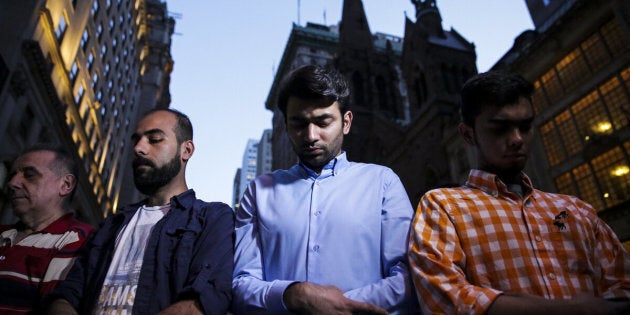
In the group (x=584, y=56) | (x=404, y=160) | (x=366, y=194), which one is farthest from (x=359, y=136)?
(x=366, y=194)

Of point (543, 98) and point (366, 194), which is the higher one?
point (543, 98)

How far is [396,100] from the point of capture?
125 feet

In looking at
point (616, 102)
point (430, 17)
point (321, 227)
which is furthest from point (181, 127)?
point (430, 17)

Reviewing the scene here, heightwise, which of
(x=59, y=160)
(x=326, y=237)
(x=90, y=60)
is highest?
(x=90, y=60)

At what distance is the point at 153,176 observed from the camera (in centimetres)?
328

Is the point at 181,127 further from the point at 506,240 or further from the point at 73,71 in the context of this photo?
the point at 73,71

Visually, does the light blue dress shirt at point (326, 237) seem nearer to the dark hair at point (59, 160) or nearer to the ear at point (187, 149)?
the ear at point (187, 149)

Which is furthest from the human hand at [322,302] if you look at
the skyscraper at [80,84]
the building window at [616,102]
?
the building window at [616,102]

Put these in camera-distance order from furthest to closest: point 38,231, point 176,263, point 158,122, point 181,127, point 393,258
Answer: point 38,231 → point 181,127 → point 158,122 → point 176,263 → point 393,258

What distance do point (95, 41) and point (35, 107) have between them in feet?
42.1

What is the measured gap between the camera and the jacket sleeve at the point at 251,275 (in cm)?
232

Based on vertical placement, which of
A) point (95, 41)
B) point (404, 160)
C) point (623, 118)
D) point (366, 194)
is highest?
point (95, 41)

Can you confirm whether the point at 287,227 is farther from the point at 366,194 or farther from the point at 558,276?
the point at 558,276

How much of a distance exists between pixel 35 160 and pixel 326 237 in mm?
3604
